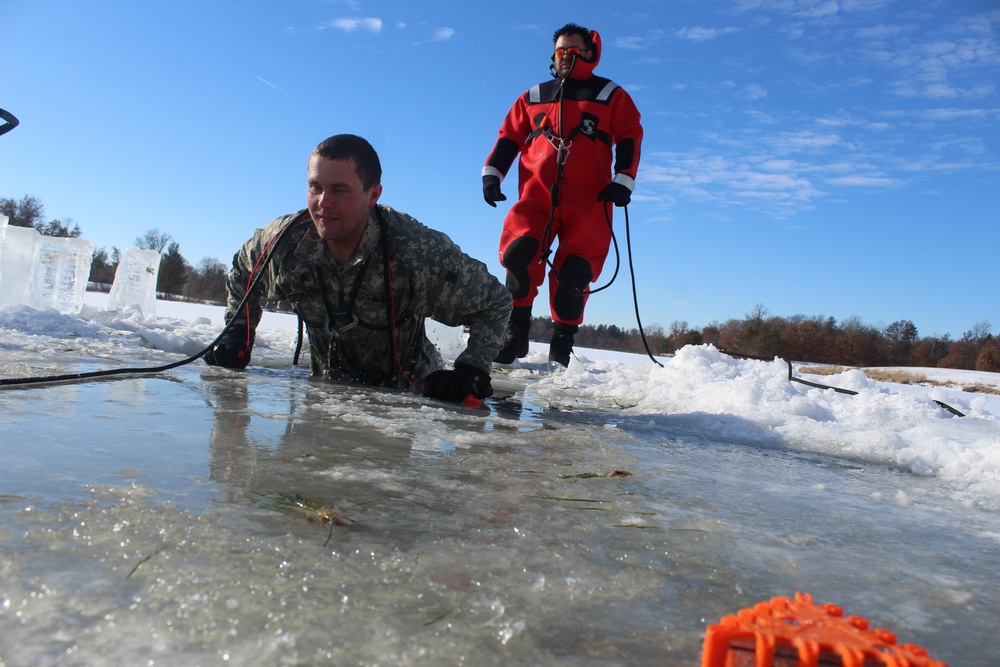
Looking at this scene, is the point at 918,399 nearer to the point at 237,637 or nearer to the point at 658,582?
the point at 658,582

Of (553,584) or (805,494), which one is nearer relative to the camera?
(553,584)

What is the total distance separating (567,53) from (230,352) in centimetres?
305

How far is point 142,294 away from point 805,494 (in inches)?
334

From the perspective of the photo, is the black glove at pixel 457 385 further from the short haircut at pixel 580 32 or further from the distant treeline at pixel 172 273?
the distant treeline at pixel 172 273

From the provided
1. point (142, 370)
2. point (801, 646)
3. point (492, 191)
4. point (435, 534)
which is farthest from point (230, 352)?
point (801, 646)

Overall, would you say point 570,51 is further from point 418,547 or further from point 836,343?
point 836,343

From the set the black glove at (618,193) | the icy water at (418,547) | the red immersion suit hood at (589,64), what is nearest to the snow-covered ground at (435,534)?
the icy water at (418,547)

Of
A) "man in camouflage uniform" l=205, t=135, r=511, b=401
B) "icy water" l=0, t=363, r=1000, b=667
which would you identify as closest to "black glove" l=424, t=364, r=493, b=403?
"man in camouflage uniform" l=205, t=135, r=511, b=401

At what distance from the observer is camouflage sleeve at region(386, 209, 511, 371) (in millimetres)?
3254

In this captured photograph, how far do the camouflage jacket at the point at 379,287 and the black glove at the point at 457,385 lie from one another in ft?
0.38

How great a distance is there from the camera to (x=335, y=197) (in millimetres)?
2992

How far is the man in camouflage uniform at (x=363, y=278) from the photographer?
3.06 m

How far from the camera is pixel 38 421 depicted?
178 cm

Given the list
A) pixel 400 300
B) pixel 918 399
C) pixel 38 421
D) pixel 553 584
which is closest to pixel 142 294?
pixel 400 300
